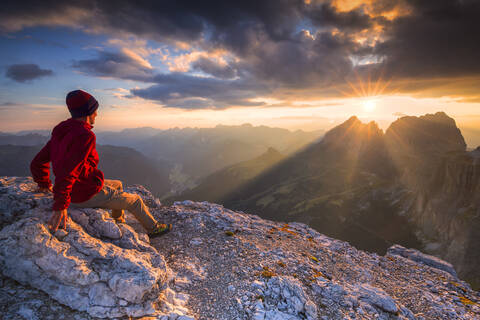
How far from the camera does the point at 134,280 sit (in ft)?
22.1

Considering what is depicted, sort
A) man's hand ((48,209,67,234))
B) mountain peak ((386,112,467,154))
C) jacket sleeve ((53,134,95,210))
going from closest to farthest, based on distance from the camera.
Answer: jacket sleeve ((53,134,95,210)) < man's hand ((48,209,67,234)) < mountain peak ((386,112,467,154))

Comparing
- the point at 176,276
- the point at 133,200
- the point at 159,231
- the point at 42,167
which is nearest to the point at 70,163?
the point at 42,167

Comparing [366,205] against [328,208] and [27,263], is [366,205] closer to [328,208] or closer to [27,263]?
[328,208]

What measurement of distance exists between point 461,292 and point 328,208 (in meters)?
142

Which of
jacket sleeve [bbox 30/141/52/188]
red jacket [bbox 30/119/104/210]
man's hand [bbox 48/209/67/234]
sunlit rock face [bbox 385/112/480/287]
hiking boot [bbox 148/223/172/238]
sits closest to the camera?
red jacket [bbox 30/119/104/210]

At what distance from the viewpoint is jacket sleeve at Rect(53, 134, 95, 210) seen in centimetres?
643

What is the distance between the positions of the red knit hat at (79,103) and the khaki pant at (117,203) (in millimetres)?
3165

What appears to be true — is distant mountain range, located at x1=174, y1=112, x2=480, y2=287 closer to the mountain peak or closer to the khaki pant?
Result: the mountain peak

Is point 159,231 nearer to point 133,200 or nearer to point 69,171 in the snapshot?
point 133,200

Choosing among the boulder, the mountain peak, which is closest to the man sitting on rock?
the boulder

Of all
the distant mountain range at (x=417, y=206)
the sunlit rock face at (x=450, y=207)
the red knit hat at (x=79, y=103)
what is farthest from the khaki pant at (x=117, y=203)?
the distant mountain range at (x=417, y=206)

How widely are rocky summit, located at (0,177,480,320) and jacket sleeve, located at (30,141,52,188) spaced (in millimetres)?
574

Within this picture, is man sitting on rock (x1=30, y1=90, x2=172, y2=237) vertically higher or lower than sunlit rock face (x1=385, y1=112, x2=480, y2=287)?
higher

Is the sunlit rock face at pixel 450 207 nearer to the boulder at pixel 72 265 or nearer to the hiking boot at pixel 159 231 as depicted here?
the hiking boot at pixel 159 231
